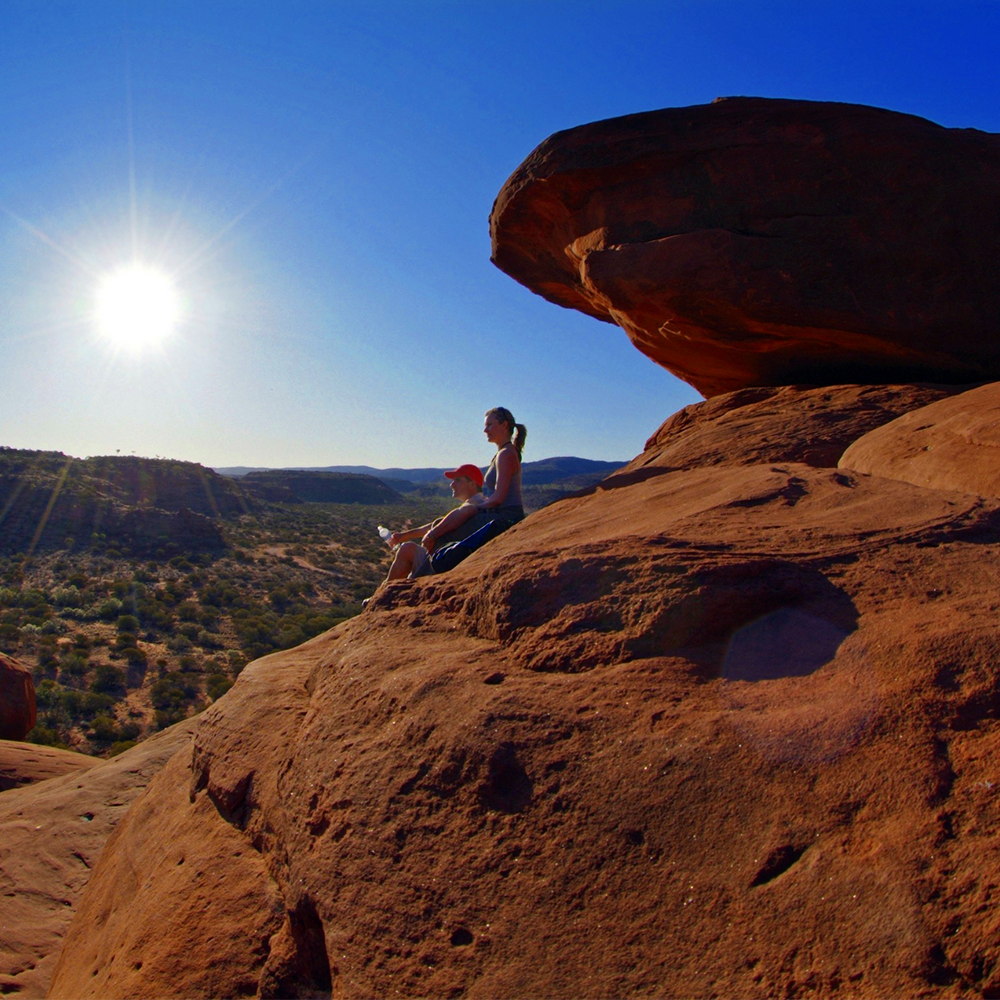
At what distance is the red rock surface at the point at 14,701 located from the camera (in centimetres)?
1152

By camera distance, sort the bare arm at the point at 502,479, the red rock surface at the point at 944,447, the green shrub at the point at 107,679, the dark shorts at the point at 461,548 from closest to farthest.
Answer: the red rock surface at the point at 944,447, the dark shorts at the point at 461,548, the bare arm at the point at 502,479, the green shrub at the point at 107,679

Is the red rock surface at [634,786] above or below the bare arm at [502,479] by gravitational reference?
below

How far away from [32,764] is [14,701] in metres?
2.80

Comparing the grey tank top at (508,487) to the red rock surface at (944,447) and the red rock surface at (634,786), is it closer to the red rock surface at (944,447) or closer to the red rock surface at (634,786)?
the red rock surface at (634,786)

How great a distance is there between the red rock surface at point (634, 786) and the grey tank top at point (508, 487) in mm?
1818

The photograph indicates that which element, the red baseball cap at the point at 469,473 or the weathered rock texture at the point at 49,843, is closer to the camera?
the weathered rock texture at the point at 49,843

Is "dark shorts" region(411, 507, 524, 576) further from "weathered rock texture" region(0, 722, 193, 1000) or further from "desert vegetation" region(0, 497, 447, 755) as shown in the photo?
"desert vegetation" region(0, 497, 447, 755)

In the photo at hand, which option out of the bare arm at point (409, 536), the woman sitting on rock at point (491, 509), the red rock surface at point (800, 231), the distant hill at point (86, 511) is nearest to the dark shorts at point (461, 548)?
the woman sitting on rock at point (491, 509)

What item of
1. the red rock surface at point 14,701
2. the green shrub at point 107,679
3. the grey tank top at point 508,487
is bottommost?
the green shrub at point 107,679

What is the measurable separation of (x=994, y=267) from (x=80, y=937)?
28.6 feet

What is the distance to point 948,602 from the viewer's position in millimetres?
3131

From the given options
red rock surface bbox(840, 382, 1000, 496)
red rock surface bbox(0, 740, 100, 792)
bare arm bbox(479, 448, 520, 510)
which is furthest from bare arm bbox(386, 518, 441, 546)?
red rock surface bbox(0, 740, 100, 792)

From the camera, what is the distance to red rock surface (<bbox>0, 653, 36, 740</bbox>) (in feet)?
37.8

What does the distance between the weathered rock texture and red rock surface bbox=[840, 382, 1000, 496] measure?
19.2ft
